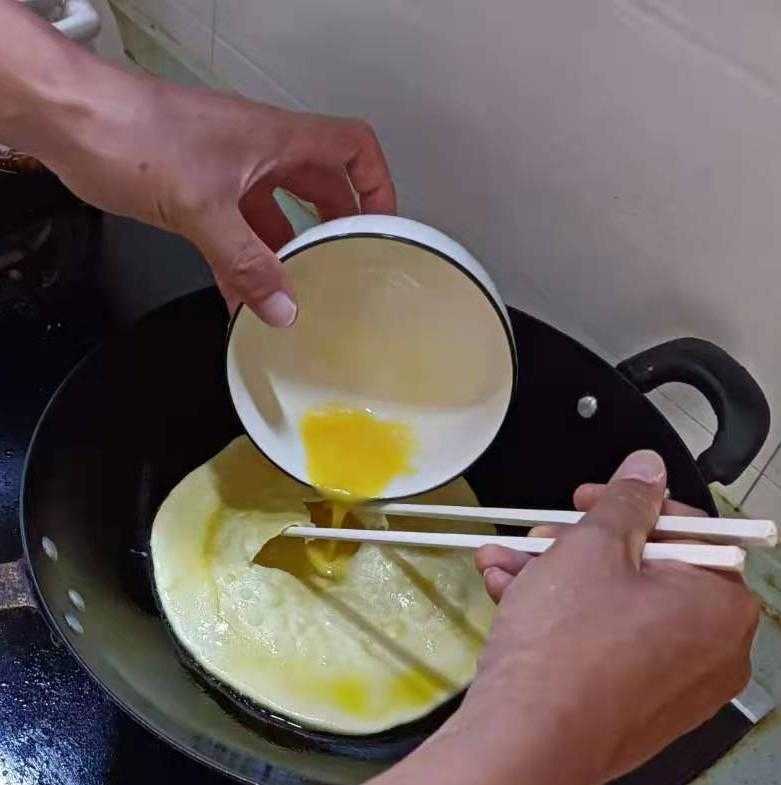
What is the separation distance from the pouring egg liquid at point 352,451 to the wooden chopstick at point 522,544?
0.10 feet

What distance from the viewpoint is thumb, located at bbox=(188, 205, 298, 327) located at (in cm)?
60

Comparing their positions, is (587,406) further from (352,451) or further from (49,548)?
(49,548)

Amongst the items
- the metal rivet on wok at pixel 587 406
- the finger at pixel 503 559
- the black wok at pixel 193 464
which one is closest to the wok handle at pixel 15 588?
the black wok at pixel 193 464

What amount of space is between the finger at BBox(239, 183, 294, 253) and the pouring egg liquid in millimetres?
134

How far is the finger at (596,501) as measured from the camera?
563mm

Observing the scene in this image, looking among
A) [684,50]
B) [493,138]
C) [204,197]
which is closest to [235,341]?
[204,197]

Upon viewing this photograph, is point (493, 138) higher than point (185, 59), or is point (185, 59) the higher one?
point (493, 138)

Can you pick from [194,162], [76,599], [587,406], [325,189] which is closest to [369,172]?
[325,189]

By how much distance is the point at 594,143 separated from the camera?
2.20 ft

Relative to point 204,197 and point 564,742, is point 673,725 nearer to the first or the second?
point 564,742

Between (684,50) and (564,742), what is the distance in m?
0.41

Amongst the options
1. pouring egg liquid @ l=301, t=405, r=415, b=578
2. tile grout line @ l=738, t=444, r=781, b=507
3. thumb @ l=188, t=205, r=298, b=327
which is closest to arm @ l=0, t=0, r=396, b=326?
thumb @ l=188, t=205, r=298, b=327

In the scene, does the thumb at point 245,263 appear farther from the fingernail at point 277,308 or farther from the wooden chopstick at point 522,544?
the wooden chopstick at point 522,544

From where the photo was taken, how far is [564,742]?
439 millimetres
